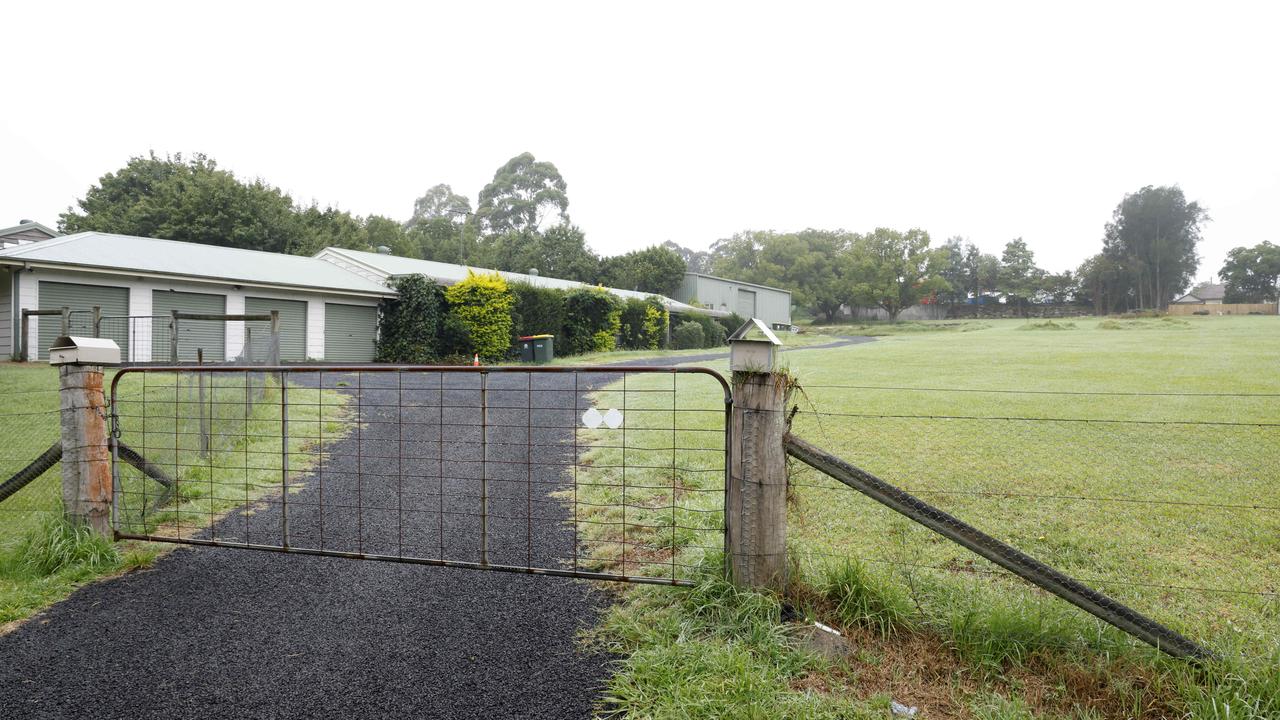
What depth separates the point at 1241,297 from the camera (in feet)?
52.5

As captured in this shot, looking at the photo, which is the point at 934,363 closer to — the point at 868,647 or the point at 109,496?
the point at 868,647

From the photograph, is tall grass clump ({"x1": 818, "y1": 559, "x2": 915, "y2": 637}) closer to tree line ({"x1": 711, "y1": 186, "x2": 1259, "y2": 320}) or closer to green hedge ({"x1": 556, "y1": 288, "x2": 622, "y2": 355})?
green hedge ({"x1": 556, "y1": 288, "x2": 622, "y2": 355})

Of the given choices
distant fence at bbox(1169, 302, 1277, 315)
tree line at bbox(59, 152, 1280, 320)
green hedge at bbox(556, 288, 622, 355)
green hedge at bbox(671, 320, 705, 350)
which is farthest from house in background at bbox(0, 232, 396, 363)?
distant fence at bbox(1169, 302, 1277, 315)

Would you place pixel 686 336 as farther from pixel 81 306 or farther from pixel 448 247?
pixel 448 247

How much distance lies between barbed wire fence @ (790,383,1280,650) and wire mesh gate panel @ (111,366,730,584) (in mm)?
1014

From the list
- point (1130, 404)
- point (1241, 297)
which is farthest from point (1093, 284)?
point (1130, 404)

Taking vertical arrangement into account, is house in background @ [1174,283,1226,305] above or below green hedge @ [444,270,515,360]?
above

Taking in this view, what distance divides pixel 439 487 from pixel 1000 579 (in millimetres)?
4461

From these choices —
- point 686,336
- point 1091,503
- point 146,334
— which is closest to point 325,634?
point 1091,503

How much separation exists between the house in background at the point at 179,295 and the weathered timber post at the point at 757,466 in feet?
39.3

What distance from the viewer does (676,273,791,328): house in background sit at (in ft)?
132

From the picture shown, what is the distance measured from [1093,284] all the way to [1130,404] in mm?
40993

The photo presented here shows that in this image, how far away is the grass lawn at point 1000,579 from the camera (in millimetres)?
2381

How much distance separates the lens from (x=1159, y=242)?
30.6m
